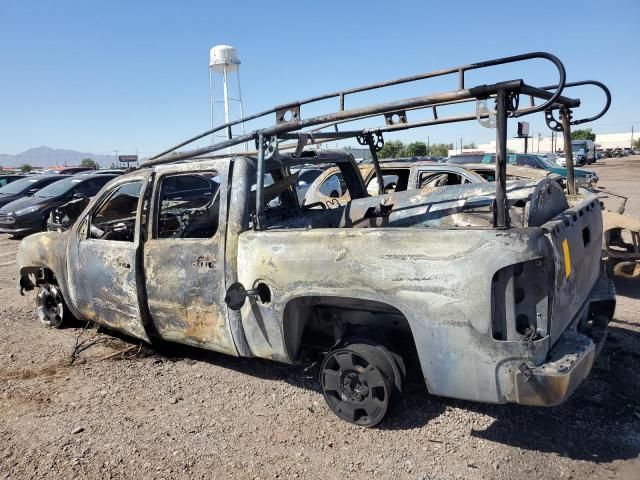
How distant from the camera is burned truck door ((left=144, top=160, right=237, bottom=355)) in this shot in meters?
3.54

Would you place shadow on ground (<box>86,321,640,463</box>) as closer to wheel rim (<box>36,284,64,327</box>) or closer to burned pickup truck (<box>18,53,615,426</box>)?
burned pickup truck (<box>18,53,615,426</box>)

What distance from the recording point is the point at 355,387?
324 centimetres

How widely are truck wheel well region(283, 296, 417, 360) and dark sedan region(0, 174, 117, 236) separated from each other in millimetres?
11075

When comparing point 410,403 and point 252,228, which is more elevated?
point 252,228

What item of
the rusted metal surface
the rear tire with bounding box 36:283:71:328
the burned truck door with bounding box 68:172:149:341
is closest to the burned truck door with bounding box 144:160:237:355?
the burned truck door with bounding box 68:172:149:341

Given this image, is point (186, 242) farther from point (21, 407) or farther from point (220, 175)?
point (21, 407)

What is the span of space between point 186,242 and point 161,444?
1412 millimetres

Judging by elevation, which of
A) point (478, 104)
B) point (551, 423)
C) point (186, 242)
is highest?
point (478, 104)

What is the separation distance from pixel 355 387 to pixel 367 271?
0.90m

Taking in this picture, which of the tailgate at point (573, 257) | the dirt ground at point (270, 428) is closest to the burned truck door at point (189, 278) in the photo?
the dirt ground at point (270, 428)

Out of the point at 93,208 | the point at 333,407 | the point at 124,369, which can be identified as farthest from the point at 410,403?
the point at 93,208

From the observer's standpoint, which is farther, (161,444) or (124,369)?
(124,369)

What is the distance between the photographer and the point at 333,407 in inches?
130

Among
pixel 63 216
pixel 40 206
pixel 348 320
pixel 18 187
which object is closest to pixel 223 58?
pixel 18 187
